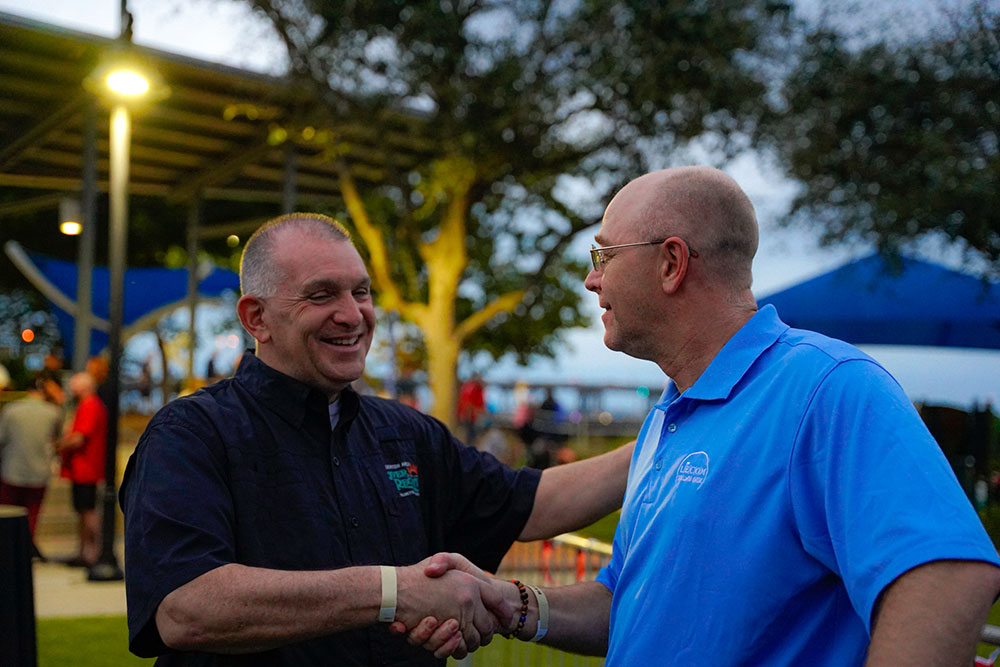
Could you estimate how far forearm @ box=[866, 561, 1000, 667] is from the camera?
4.58ft

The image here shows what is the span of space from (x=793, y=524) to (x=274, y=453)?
59.6 inches

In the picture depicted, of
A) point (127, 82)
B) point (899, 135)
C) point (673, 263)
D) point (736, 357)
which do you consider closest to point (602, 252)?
point (673, 263)

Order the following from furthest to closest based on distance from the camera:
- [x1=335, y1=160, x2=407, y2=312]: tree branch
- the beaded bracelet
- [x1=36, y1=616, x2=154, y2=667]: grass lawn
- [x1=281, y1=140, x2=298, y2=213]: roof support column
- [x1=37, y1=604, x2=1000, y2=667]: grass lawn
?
[x1=281, y1=140, x2=298, y2=213]: roof support column → [x1=335, y1=160, x2=407, y2=312]: tree branch → [x1=36, y1=616, x2=154, y2=667]: grass lawn → [x1=37, y1=604, x2=1000, y2=667]: grass lawn → the beaded bracelet

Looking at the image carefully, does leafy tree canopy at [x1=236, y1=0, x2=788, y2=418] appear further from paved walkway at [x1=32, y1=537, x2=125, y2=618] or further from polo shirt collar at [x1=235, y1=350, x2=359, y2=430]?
polo shirt collar at [x1=235, y1=350, x2=359, y2=430]

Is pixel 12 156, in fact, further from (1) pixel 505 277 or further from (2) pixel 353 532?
(2) pixel 353 532

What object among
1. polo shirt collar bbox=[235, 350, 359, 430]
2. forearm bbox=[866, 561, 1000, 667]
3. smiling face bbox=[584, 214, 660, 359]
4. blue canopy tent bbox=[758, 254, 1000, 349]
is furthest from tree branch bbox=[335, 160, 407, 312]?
forearm bbox=[866, 561, 1000, 667]

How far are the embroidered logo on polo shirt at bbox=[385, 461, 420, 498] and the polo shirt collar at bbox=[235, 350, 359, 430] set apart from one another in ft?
0.75

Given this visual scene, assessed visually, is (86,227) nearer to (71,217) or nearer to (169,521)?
(71,217)

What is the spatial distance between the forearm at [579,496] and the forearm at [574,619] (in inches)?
17.1

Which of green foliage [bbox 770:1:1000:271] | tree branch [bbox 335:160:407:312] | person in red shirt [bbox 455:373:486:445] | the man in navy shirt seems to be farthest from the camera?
person in red shirt [bbox 455:373:486:445]

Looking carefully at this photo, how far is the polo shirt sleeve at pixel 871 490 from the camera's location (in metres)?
1.45

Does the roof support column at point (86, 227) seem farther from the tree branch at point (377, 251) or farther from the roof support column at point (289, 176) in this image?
the tree branch at point (377, 251)

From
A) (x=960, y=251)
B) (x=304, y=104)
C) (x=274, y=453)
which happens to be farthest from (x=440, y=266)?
(x=274, y=453)

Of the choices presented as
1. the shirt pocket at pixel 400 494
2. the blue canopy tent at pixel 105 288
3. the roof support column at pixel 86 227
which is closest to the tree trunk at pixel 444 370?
the roof support column at pixel 86 227
